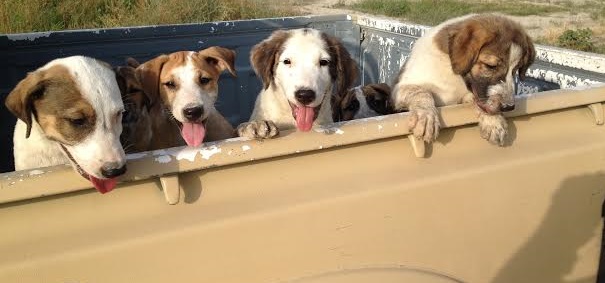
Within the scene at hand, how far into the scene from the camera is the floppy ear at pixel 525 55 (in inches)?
137

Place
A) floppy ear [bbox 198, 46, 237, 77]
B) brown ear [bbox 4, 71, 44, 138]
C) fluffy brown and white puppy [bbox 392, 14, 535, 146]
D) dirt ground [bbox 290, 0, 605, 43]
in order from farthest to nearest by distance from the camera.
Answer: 1. dirt ground [bbox 290, 0, 605, 43]
2. floppy ear [bbox 198, 46, 237, 77]
3. fluffy brown and white puppy [bbox 392, 14, 535, 146]
4. brown ear [bbox 4, 71, 44, 138]

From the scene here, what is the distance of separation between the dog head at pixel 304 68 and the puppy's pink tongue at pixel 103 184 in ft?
4.92

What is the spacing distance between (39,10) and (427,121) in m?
10.9

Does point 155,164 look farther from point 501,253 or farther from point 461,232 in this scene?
point 501,253

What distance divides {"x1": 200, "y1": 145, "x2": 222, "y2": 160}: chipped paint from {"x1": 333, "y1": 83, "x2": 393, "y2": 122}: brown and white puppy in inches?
85.4

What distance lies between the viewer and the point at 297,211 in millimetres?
2107

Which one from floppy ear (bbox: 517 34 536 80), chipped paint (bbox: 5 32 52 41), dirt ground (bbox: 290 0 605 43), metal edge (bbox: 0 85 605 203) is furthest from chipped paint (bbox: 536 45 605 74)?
dirt ground (bbox: 290 0 605 43)

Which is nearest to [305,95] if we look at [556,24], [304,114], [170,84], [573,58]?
[304,114]

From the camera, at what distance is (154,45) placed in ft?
15.9

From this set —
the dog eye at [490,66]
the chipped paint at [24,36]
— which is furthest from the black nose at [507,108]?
the chipped paint at [24,36]

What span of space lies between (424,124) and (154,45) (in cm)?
325

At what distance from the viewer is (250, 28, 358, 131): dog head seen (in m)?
3.29

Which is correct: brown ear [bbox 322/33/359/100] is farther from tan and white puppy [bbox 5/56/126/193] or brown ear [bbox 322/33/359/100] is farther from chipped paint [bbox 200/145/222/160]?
chipped paint [bbox 200/145/222/160]

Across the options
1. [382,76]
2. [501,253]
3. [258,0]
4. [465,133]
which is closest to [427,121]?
[465,133]
